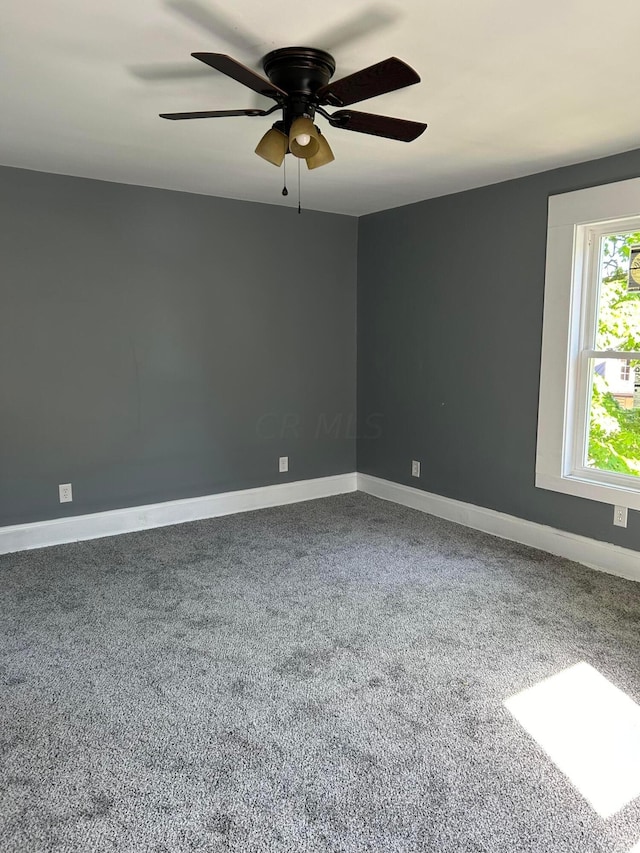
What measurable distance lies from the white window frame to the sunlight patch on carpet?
4.23ft

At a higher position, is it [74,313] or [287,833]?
[74,313]

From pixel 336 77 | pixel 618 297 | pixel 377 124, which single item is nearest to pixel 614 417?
pixel 618 297

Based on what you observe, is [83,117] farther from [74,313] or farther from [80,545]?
[80,545]

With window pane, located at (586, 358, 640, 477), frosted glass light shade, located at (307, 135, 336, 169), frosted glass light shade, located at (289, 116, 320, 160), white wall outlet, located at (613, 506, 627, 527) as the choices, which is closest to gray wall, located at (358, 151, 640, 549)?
white wall outlet, located at (613, 506, 627, 527)

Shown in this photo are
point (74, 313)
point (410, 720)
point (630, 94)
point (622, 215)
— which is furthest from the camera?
point (74, 313)

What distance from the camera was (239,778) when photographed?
1.79 metres

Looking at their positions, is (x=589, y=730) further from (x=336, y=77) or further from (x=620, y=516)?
(x=336, y=77)

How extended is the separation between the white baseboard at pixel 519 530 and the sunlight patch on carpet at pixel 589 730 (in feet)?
3.49

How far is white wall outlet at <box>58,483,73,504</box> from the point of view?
380 cm

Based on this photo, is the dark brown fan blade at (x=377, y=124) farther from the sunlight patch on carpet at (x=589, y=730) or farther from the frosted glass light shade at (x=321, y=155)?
the sunlight patch on carpet at (x=589, y=730)

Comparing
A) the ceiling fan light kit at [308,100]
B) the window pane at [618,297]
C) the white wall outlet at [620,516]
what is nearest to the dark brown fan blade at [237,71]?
the ceiling fan light kit at [308,100]

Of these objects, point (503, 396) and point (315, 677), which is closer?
point (315, 677)

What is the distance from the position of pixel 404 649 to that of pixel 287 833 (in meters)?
1.05

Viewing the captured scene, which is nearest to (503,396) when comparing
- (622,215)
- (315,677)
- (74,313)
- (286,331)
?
(622,215)
